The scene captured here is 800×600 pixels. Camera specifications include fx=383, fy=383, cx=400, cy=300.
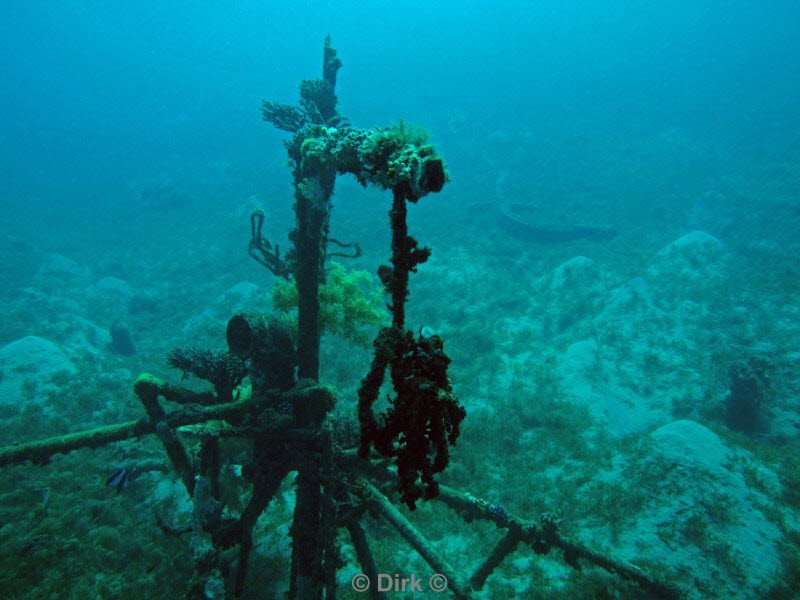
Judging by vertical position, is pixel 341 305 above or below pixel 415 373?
above

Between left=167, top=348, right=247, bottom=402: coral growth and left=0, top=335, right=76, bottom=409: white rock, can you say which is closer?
left=167, top=348, right=247, bottom=402: coral growth

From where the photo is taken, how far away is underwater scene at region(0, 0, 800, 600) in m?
4.86

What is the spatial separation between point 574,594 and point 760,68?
286 feet

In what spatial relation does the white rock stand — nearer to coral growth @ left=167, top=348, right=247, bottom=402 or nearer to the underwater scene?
the underwater scene

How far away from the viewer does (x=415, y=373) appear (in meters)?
2.03

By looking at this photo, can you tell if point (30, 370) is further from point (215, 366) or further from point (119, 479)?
point (215, 366)

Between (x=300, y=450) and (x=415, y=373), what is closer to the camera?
(x=415, y=373)

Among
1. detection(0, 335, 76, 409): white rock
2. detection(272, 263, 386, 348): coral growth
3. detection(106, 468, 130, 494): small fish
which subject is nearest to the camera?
detection(106, 468, 130, 494): small fish

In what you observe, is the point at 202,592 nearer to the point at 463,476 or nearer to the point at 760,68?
the point at 463,476

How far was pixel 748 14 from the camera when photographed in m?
79.4

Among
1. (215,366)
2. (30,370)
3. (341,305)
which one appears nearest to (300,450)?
(215,366)

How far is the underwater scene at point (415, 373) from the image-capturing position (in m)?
4.86

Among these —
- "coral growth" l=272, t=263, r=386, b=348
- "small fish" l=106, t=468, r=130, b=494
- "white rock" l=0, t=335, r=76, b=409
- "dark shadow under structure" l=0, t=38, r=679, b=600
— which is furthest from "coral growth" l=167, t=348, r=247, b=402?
"white rock" l=0, t=335, r=76, b=409

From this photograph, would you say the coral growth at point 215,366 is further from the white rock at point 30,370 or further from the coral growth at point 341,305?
the white rock at point 30,370
